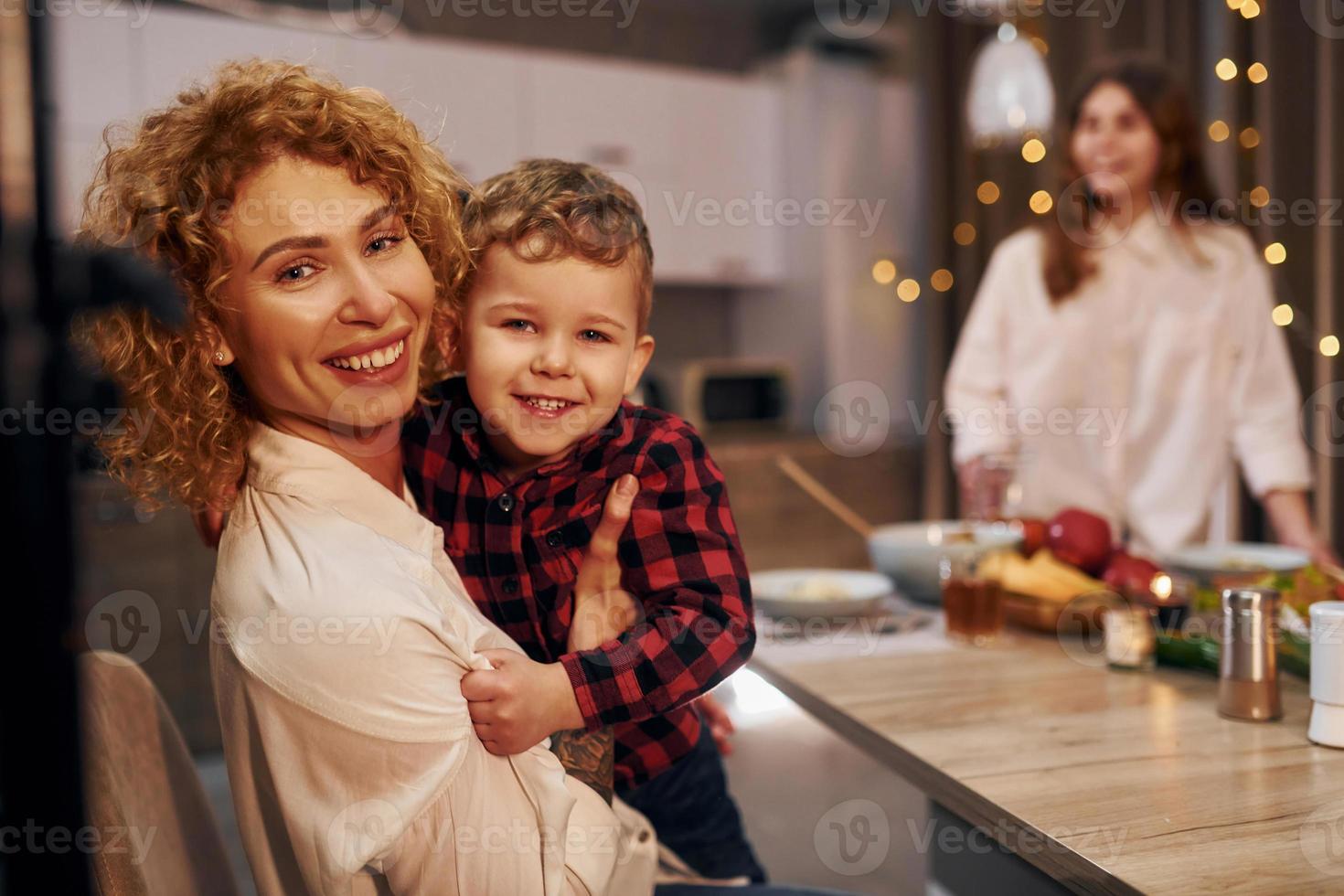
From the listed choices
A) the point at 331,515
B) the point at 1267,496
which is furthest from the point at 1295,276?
the point at 331,515

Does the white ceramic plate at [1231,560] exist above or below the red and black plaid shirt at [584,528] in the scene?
below

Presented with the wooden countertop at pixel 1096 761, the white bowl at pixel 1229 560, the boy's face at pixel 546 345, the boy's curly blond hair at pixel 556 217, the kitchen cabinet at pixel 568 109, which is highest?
the kitchen cabinet at pixel 568 109

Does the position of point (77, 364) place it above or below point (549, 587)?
above

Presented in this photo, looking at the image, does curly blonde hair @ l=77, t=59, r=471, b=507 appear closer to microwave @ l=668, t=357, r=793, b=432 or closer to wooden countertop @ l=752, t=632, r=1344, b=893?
wooden countertop @ l=752, t=632, r=1344, b=893

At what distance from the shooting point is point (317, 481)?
732 millimetres

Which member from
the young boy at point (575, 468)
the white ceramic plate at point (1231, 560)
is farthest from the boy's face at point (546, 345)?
the white ceramic plate at point (1231, 560)

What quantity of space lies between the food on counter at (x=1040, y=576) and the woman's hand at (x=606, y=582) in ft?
1.92

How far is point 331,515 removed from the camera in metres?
0.72

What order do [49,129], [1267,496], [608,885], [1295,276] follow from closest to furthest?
1. [49,129]
2. [608,885]
3. [1267,496]
4. [1295,276]

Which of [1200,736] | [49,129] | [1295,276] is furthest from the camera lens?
[1295,276]

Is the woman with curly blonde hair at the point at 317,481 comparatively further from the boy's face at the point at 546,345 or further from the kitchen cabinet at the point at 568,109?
the kitchen cabinet at the point at 568,109

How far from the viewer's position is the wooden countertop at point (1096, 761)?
671 millimetres

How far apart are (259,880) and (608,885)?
0.87ft

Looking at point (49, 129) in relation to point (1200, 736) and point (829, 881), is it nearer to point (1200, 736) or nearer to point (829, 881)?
point (1200, 736)
